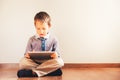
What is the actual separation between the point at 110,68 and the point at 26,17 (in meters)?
0.90

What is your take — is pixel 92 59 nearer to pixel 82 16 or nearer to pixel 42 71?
pixel 82 16

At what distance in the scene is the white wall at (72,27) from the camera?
2.22 meters

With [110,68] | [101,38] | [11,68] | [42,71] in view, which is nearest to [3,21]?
[11,68]

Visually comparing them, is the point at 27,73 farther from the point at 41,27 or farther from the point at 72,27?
the point at 72,27

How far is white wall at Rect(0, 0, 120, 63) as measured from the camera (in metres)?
2.22

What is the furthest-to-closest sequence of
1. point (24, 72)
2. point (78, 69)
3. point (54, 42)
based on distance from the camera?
point (78, 69), point (54, 42), point (24, 72)

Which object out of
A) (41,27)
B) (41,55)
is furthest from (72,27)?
(41,55)

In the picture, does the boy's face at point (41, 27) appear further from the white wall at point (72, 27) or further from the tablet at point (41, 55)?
the white wall at point (72, 27)

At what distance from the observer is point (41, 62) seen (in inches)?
68.0

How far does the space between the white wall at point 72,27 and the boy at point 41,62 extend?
434mm

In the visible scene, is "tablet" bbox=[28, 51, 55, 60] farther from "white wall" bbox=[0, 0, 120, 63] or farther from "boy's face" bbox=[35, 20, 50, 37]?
"white wall" bbox=[0, 0, 120, 63]

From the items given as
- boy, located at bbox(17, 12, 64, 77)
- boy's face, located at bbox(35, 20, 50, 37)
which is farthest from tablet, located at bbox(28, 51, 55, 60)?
boy's face, located at bbox(35, 20, 50, 37)

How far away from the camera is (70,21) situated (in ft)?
7.39

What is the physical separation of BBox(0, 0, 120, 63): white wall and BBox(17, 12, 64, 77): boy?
1.42ft
